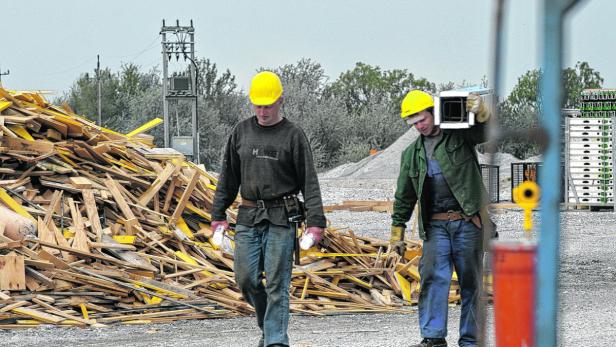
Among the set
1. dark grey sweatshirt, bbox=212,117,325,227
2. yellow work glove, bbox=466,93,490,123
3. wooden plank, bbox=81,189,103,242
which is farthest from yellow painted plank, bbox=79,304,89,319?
yellow work glove, bbox=466,93,490,123

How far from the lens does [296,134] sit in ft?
28.9

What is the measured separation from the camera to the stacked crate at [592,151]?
31969 mm

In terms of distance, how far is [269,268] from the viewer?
28.6 feet

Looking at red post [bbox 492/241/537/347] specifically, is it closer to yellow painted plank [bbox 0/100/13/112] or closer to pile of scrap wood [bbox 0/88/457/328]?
pile of scrap wood [bbox 0/88/457/328]

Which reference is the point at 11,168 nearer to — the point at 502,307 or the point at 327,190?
the point at 502,307

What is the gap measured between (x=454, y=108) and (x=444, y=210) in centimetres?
96

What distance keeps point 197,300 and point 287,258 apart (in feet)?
12.6

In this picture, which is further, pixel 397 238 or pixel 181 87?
pixel 181 87

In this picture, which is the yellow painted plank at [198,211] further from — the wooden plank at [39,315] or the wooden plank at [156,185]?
the wooden plank at [39,315]

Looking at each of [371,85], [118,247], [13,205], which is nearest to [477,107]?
[118,247]

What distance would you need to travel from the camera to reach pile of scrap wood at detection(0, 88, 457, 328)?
12016 mm

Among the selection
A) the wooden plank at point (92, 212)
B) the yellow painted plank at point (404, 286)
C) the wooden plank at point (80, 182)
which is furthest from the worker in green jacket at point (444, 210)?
the wooden plank at point (80, 182)

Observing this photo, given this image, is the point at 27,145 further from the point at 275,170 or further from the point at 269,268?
the point at 269,268

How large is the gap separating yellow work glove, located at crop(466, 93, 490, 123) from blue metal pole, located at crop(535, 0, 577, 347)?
4011mm
